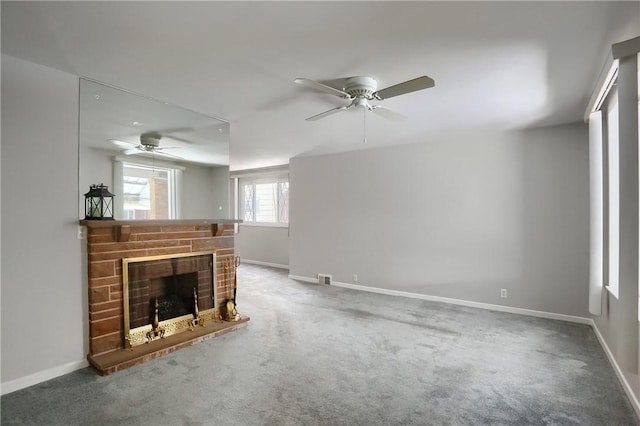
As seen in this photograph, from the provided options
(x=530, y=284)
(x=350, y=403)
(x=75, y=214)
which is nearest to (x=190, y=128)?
(x=75, y=214)

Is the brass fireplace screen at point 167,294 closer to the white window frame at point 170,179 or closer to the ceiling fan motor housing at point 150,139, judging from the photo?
the white window frame at point 170,179

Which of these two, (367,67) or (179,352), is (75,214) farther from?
(367,67)

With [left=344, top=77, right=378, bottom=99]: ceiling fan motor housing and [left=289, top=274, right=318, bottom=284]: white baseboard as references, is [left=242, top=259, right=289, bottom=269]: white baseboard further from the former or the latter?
[left=344, top=77, right=378, bottom=99]: ceiling fan motor housing

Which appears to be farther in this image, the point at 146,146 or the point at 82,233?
the point at 146,146

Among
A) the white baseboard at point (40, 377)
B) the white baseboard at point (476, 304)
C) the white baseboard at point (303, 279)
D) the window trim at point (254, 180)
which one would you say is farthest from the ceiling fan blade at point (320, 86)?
the window trim at point (254, 180)

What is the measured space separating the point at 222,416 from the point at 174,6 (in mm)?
2322

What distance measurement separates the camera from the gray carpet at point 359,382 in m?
1.97

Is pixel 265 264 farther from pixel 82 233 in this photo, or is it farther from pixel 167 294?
pixel 82 233

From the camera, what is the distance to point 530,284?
12.8 ft

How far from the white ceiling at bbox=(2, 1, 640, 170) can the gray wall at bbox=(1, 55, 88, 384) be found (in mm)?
244

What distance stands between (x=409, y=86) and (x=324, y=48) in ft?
2.02

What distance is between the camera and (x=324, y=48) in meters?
2.02

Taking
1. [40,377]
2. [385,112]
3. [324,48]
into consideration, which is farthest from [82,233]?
[385,112]

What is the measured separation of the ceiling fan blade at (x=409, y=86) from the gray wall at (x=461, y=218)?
240 cm
